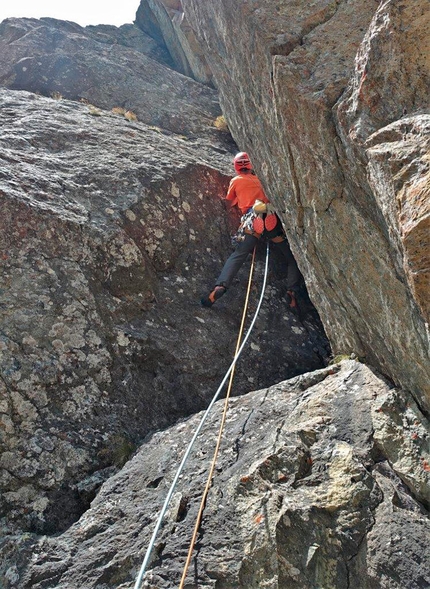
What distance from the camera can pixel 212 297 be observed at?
794 cm

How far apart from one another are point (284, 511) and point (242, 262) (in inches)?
181

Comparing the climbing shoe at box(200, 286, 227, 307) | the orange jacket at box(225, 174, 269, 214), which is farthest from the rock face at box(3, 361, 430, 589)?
the orange jacket at box(225, 174, 269, 214)

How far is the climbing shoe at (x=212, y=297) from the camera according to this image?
26.1 feet

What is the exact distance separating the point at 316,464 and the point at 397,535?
0.87m

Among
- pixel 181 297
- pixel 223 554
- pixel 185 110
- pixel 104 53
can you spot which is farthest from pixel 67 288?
pixel 104 53

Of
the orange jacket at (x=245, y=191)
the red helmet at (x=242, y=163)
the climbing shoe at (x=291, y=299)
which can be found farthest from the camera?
the red helmet at (x=242, y=163)

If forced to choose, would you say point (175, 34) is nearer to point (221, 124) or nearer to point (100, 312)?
point (221, 124)

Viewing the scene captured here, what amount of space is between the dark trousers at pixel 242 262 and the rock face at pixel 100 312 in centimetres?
24

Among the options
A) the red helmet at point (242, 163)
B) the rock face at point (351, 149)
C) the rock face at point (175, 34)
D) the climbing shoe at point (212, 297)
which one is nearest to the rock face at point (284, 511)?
the rock face at point (351, 149)

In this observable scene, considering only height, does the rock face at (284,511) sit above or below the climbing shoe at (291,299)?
below

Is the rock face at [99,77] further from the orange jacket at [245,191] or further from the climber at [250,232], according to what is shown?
the climber at [250,232]

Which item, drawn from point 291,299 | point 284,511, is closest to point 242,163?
point 291,299

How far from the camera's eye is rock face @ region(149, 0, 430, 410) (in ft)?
12.7

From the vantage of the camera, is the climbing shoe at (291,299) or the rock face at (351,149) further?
the climbing shoe at (291,299)
